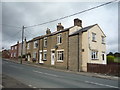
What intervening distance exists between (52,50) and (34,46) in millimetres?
8922

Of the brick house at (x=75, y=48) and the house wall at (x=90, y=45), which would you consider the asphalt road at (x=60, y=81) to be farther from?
the brick house at (x=75, y=48)

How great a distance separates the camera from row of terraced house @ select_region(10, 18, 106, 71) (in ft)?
73.9

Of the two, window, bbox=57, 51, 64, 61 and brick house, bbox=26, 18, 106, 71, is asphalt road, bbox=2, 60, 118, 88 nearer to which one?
brick house, bbox=26, 18, 106, 71

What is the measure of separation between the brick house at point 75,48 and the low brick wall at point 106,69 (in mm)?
1191

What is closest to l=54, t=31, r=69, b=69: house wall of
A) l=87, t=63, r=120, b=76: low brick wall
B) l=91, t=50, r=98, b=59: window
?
l=91, t=50, r=98, b=59: window

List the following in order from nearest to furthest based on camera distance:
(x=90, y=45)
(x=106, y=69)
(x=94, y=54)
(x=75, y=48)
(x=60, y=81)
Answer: (x=60, y=81) → (x=106, y=69) → (x=90, y=45) → (x=75, y=48) → (x=94, y=54)

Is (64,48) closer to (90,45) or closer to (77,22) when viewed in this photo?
(90,45)

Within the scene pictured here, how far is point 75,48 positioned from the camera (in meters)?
23.5

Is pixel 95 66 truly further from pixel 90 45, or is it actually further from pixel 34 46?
pixel 34 46

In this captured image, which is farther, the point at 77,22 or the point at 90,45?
the point at 77,22

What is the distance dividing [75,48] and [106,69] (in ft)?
21.9

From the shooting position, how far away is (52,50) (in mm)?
28703

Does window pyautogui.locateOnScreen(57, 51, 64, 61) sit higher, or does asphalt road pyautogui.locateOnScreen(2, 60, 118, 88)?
window pyautogui.locateOnScreen(57, 51, 64, 61)

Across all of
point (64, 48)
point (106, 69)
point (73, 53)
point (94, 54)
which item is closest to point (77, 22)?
point (64, 48)
